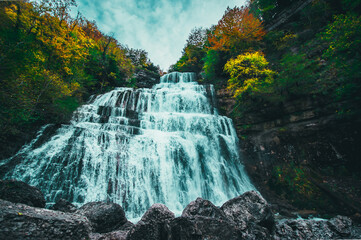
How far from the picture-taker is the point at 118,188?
241 inches

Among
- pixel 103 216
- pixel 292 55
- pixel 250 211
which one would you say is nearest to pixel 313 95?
pixel 292 55

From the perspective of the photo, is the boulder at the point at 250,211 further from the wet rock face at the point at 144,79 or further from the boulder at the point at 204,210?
the wet rock face at the point at 144,79

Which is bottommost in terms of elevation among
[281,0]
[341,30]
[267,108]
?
[267,108]

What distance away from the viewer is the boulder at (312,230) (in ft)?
12.4

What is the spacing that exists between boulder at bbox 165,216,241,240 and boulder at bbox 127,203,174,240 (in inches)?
13.0

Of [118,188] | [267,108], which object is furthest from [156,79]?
[118,188]

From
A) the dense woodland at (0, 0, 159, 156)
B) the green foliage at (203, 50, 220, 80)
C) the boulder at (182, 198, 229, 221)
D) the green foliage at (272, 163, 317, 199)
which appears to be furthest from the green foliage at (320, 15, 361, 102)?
the dense woodland at (0, 0, 159, 156)

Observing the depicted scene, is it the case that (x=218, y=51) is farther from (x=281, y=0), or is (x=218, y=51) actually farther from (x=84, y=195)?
(x=84, y=195)

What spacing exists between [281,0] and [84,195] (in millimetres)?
27331

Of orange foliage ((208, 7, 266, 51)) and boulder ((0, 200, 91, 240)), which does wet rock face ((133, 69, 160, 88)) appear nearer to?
orange foliage ((208, 7, 266, 51))

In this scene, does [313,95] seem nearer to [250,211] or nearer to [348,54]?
[348,54]

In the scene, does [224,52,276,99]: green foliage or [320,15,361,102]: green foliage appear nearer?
[320,15,361,102]: green foliage

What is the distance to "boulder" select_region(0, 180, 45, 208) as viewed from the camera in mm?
3283

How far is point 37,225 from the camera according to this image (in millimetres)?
1951
